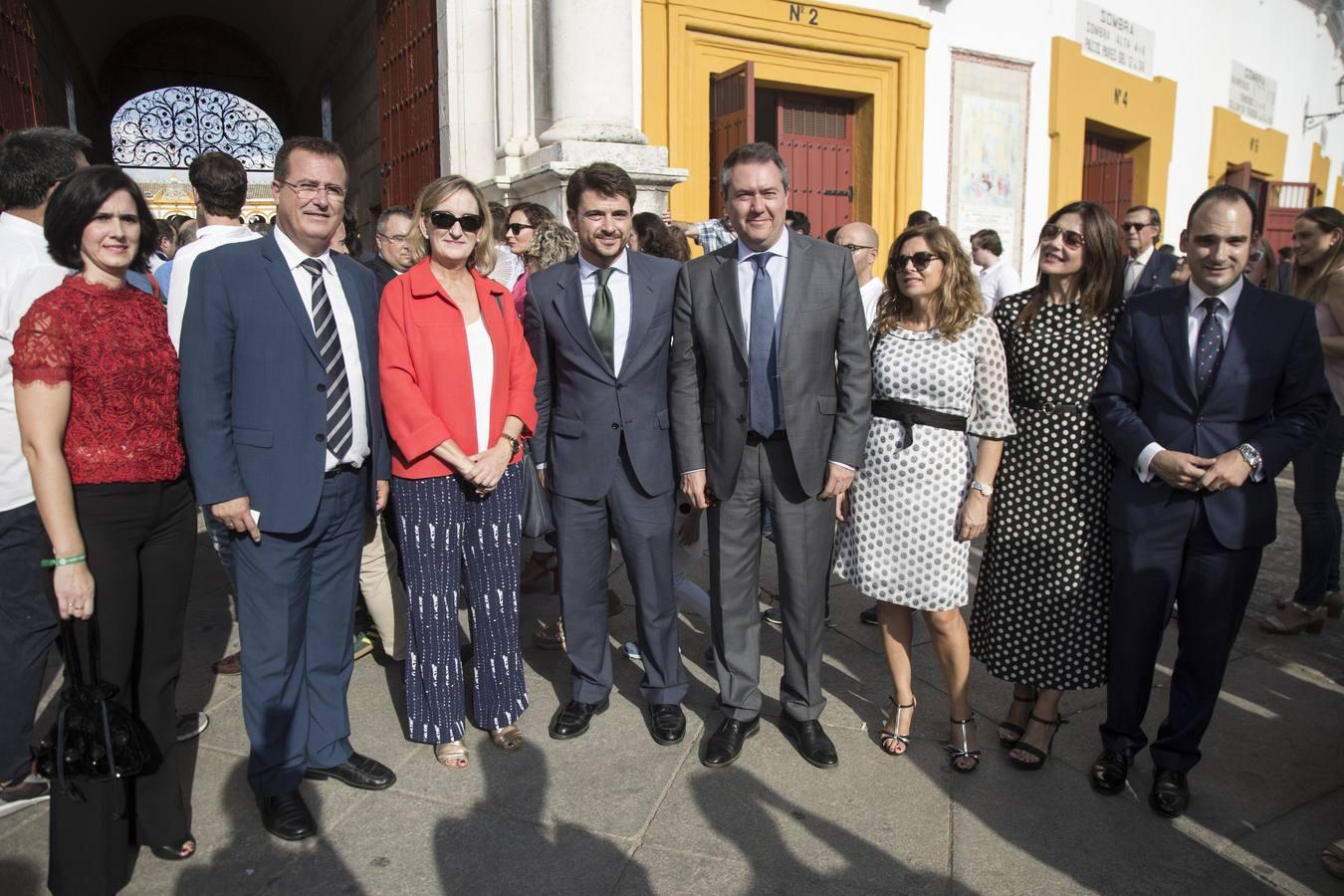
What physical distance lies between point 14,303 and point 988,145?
980 centimetres

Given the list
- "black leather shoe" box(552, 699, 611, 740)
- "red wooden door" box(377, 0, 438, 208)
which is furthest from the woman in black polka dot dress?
"red wooden door" box(377, 0, 438, 208)

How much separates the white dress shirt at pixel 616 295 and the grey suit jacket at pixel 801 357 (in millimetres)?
215

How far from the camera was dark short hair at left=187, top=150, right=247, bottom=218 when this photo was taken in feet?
11.3

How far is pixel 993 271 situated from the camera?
6953 mm

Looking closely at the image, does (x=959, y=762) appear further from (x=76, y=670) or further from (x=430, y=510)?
(x=76, y=670)

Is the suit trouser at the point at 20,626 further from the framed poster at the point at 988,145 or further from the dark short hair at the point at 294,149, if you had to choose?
the framed poster at the point at 988,145

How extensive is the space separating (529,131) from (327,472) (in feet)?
18.1

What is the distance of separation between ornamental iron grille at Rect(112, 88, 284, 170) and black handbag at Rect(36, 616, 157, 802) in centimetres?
1927

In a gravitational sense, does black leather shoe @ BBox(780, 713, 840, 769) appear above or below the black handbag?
below

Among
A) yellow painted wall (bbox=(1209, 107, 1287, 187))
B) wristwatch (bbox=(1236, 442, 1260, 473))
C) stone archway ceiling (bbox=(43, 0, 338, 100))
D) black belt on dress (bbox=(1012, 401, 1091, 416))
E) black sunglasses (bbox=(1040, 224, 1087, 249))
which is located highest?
stone archway ceiling (bbox=(43, 0, 338, 100))

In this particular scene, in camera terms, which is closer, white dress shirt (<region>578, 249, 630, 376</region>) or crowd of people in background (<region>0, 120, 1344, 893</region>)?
crowd of people in background (<region>0, 120, 1344, 893</region>)

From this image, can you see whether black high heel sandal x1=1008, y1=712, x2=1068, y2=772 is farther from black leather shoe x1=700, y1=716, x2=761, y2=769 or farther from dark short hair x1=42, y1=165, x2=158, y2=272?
dark short hair x1=42, y1=165, x2=158, y2=272

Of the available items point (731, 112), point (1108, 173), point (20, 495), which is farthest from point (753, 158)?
point (1108, 173)

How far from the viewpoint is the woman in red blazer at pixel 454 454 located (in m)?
2.94
